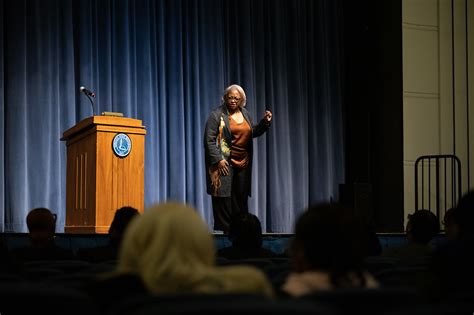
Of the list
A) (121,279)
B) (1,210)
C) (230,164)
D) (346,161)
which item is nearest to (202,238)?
(121,279)

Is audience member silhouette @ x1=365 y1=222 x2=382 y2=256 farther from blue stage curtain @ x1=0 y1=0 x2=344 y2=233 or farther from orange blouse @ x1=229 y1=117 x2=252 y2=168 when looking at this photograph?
blue stage curtain @ x1=0 y1=0 x2=344 y2=233

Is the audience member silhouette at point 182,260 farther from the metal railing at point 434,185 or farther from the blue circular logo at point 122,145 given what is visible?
the metal railing at point 434,185

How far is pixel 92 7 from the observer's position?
9312mm

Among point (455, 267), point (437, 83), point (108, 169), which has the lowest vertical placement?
point (455, 267)

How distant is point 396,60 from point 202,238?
774 centimetres

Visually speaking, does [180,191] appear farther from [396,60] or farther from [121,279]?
[121,279]

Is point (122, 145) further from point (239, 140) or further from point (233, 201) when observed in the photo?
point (233, 201)

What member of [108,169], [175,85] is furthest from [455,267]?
[175,85]

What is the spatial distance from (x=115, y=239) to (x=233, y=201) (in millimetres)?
3438

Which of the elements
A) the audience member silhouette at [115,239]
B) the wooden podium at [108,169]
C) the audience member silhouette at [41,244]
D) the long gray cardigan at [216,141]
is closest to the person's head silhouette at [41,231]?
the audience member silhouette at [41,244]

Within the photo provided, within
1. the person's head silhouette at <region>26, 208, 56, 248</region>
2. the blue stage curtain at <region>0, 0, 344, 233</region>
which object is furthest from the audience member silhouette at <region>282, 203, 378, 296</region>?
the blue stage curtain at <region>0, 0, 344, 233</region>

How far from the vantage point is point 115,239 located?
395cm

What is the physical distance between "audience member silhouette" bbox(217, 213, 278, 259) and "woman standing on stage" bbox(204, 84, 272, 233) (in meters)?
2.79

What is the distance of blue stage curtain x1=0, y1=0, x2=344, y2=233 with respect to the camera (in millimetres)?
8852
